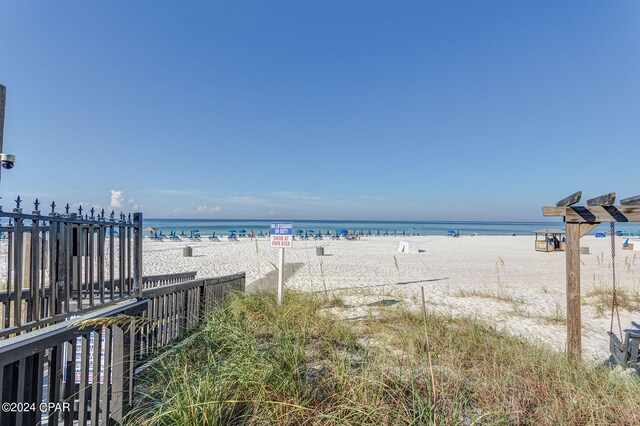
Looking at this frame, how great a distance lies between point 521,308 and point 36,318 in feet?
28.6

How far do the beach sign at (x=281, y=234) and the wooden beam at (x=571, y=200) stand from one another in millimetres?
5042

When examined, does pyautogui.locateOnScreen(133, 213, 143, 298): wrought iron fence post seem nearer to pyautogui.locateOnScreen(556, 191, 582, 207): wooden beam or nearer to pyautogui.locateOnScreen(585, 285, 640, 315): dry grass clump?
pyautogui.locateOnScreen(556, 191, 582, 207): wooden beam

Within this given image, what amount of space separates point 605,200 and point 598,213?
0.66 ft

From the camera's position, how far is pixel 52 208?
91.8 inches

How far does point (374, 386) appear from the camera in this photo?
261 cm

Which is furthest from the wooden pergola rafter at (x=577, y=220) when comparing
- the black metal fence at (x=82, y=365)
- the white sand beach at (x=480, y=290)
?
the black metal fence at (x=82, y=365)

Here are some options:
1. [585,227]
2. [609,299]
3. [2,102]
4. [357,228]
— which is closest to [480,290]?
[609,299]

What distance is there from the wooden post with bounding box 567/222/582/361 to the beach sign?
5.11m

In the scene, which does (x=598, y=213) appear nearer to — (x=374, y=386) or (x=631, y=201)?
(x=631, y=201)

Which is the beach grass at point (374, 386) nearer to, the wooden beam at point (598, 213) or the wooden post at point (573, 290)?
the wooden post at point (573, 290)

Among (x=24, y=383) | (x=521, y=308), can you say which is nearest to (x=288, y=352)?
(x=24, y=383)

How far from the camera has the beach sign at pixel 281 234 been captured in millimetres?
7551

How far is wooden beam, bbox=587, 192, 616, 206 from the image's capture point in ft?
13.8

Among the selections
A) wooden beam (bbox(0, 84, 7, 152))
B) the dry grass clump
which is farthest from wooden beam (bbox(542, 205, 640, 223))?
wooden beam (bbox(0, 84, 7, 152))
